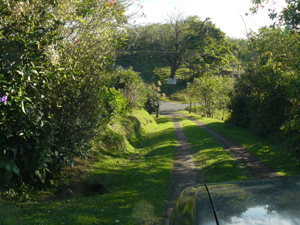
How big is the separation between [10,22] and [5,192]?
3.75 meters

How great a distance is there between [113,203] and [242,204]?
4.44 meters

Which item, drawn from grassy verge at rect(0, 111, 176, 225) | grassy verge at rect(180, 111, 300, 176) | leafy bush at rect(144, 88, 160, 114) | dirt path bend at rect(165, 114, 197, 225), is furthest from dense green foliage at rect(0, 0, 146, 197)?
leafy bush at rect(144, 88, 160, 114)

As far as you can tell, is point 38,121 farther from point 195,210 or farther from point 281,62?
point 281,62

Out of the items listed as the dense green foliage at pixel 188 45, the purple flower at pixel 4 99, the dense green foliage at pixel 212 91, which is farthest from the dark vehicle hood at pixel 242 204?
the dense green foliage at pixel 188 45

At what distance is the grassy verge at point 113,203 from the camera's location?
4.88 metres

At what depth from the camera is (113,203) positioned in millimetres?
6059

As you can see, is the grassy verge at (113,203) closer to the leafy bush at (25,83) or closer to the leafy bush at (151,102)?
the leafy bush at (25,83)

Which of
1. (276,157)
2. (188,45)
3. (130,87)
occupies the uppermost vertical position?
(188,45)

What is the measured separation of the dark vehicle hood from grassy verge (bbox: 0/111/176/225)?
3.00m

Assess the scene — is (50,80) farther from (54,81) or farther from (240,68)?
(240,68)

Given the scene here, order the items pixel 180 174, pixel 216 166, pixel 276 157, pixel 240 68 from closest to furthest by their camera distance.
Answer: pixel 180 174
pixel 216 166
pixel 276 157
pixel 240 68

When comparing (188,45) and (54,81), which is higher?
(188,45)

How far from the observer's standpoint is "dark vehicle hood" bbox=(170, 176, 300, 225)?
1.91 m

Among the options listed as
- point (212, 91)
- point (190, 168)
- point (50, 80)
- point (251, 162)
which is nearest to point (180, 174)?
point (190, 168)
